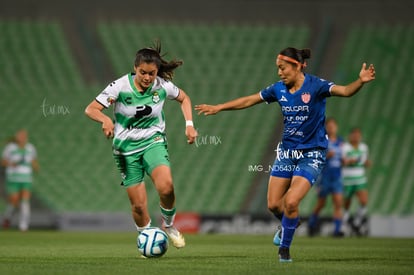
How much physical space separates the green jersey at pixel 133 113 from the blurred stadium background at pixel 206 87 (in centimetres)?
1075

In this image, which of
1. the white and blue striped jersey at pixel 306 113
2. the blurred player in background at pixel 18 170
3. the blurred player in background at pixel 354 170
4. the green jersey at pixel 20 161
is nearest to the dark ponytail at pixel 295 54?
the white and blue striped jersey at pixel 306 113

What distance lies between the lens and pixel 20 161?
68.9 ft

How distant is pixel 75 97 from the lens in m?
25.5

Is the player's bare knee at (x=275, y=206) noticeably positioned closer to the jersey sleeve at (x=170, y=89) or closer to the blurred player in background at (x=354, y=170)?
the jersey sleeve at (x=170, y=89)

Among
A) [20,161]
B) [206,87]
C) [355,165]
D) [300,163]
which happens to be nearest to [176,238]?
[300,163]

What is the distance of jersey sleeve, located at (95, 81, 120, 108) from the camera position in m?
9.90

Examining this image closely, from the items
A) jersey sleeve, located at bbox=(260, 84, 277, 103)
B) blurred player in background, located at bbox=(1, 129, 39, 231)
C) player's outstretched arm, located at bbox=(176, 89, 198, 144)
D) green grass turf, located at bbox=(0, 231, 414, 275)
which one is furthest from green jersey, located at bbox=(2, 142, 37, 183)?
jersey sleeve, located at bbox=(260, 84, 277, 103)

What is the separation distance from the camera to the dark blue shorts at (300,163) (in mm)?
9727

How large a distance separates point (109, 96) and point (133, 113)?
33 cm

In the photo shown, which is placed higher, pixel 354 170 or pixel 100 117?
pixel 100 117

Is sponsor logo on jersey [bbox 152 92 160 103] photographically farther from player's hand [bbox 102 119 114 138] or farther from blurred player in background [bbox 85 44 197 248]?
player's hand [bbox 102 119 114 138]

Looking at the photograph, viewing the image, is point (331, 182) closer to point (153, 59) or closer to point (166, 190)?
point (166, 190)

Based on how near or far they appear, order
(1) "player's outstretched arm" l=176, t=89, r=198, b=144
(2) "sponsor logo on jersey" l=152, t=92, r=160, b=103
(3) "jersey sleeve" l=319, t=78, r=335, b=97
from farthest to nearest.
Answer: (2) "sponsor logo on jersey" l=152, t=92, r=160, b=103, (3) "jersey sleeve" l=319, t=78, r=335, b=97, (1) "player's outstretched arm" l=176, t=89, r=198, b=144

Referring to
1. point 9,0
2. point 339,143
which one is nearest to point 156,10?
point 9,0
